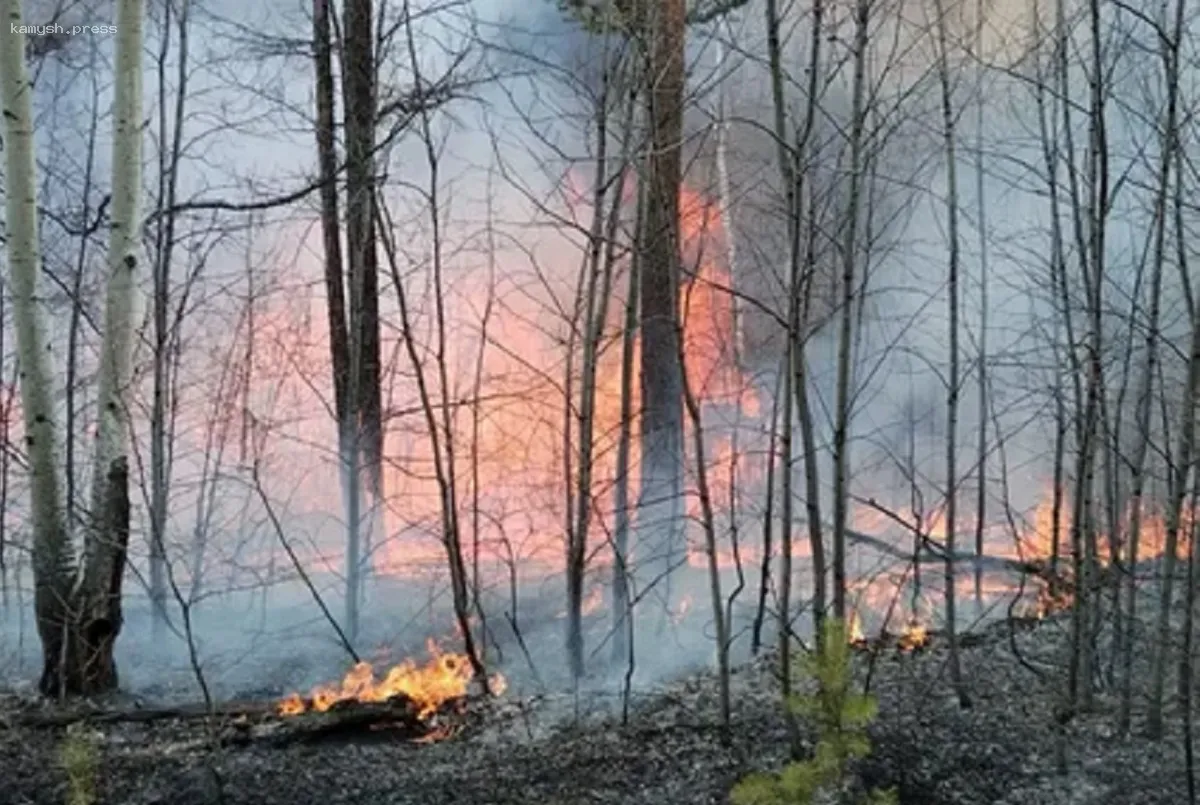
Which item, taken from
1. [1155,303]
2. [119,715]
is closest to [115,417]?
[119,715]

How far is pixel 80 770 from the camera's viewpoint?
13.7ft

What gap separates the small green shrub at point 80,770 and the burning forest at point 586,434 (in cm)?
2

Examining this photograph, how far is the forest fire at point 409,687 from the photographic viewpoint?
5703 millimetres

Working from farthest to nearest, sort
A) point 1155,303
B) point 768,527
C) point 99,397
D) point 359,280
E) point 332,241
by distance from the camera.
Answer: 1. point 332,241
2. point 359,280
3. point 99,397
4. point 768,527
5. point 1155,303

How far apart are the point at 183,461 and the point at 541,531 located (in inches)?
130

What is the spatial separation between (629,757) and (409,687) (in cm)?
175

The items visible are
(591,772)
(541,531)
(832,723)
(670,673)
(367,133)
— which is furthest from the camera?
(541,531)

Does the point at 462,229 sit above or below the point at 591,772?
above

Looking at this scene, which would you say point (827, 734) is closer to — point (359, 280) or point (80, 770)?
point (80, 770)

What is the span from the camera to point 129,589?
29.4 feet

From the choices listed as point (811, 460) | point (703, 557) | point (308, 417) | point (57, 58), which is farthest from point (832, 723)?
point (57, 58)

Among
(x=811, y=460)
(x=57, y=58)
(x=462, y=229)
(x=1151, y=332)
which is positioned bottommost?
(x=811, y=460)

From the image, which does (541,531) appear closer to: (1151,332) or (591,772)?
(591,772)

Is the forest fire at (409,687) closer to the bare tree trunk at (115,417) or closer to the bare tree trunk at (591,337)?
the bare tree trunk at (591,337)
